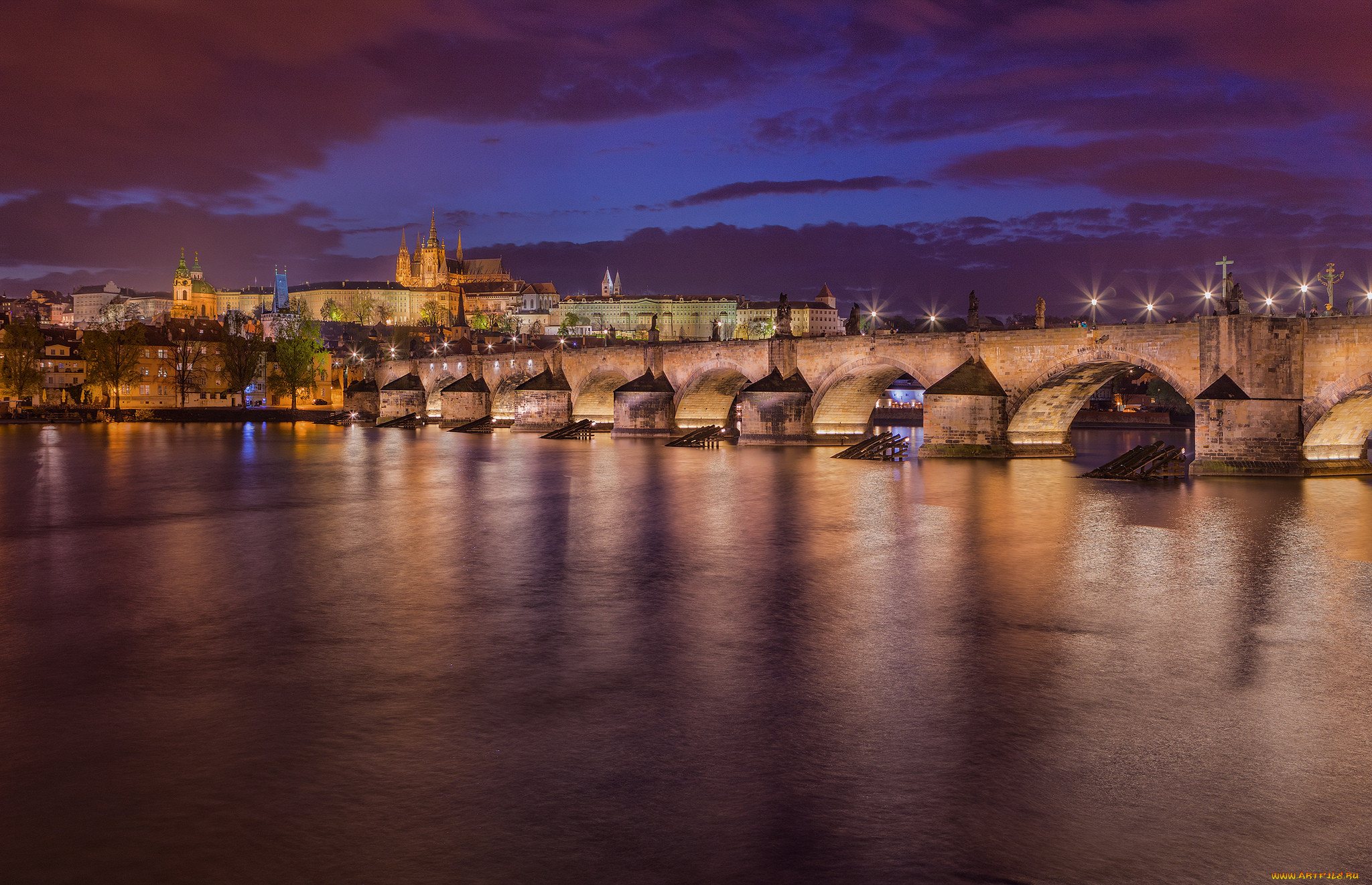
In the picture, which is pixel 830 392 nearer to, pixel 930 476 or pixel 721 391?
pixel 721 391

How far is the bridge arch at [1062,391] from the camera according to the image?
1202 inches

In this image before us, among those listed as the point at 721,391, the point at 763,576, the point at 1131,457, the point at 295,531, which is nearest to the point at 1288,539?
the point at 763,576

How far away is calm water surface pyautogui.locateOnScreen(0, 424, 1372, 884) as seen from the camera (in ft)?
17.6

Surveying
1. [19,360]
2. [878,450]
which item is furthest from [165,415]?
[878,450]

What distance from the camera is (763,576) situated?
13953mm

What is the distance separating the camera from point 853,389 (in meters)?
43.8

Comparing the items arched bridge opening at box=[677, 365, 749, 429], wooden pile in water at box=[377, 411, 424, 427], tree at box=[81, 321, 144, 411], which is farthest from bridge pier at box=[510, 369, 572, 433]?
tree at box=[81, 321, 144, 411]

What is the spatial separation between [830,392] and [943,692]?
35.9m

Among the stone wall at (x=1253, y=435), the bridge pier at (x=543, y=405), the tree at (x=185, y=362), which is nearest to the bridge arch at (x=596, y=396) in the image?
the bridge pier at (x=543, y=405)

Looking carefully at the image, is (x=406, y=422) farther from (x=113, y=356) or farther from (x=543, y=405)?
(x=113, y=356)

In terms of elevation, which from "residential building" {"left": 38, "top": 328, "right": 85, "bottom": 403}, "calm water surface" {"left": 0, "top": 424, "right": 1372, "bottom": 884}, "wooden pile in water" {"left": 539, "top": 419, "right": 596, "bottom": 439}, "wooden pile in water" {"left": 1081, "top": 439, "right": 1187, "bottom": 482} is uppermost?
"residential building" {"left": 38, "top": 328, "right": 85, "bottom": 403}

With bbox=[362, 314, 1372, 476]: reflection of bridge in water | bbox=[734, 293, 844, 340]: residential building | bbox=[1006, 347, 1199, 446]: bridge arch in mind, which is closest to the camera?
bbox=[362, 314, 1372, 476]: reflection of bridge in water

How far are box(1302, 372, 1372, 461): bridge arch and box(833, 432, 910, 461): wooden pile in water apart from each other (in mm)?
13465

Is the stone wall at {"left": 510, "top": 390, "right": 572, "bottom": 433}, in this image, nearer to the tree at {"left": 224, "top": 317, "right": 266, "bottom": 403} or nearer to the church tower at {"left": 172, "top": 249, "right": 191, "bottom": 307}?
the tree at {"left": 224, "top": 317, "right": 266, "bottom": 403}
